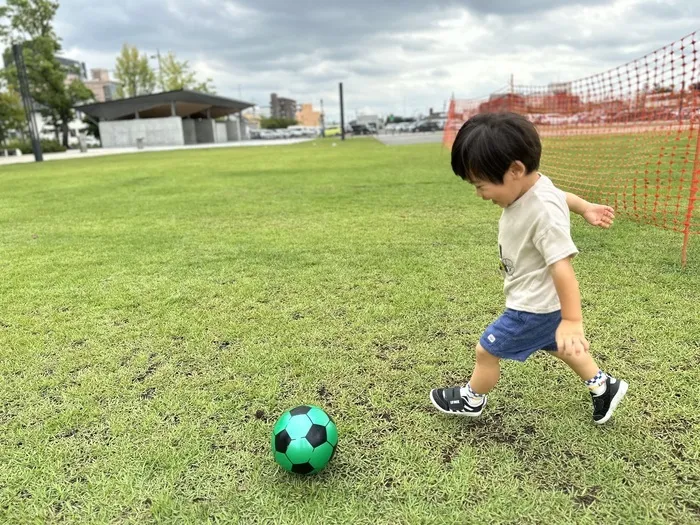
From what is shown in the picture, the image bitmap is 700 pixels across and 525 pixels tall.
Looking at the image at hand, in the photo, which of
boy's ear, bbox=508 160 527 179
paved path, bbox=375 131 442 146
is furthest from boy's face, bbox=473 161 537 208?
paved path, bbox=375 131 442 146

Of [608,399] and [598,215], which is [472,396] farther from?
[598,215]

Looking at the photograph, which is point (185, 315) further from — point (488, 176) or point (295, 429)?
point (488, 176)

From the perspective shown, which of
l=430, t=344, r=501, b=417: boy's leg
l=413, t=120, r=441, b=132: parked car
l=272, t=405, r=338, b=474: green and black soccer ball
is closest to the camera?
l=272, t=405, r=338, b=474: green and black soccer ball

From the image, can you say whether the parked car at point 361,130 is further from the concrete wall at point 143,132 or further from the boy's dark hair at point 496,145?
the boy's dark hair at point 496,145

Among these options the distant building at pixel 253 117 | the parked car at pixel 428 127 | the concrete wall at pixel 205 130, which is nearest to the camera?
the concrete wall at pixel 205 130

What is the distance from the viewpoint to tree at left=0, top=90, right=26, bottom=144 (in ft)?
119

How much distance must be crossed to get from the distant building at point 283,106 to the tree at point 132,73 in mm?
72686

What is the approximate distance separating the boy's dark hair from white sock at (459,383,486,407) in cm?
95

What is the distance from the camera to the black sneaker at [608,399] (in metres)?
2.02

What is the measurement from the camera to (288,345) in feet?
9.53

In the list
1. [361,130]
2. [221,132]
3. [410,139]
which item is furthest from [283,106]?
[410,139]

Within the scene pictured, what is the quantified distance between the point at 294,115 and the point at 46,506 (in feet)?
484

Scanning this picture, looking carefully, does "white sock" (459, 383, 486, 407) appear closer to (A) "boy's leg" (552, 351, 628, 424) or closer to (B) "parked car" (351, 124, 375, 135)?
(A) "boy's leg" (552, 351, 628, 424)

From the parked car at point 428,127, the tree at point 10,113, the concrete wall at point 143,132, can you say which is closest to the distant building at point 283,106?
the parked car at point 428,127
